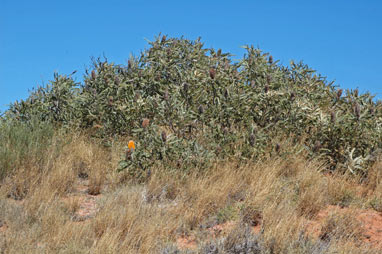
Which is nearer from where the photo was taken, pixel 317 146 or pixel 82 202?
pixel 82 202

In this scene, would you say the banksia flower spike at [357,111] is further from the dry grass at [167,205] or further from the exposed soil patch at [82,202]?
the exposed soil patch at [82,202]

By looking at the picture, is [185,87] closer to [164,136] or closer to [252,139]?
[164,136]

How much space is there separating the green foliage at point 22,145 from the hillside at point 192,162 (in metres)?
0.02

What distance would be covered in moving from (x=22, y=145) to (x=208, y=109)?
3060mm

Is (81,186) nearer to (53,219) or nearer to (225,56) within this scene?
(53,219)

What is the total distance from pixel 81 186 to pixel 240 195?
2.45 meters

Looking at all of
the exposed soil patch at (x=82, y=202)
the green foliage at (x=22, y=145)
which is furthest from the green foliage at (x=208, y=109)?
the green foliage at (x=22, y=145)

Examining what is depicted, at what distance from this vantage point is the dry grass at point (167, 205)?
4605 mm

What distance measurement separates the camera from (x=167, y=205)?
579 cm

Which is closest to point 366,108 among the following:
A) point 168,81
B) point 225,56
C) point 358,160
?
point 358,160

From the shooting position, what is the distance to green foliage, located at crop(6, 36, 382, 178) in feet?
24.6

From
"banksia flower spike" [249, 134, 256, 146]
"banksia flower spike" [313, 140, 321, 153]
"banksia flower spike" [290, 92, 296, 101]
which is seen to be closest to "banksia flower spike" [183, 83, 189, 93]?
"banksia flower spike" [249, 134, 256, 146]

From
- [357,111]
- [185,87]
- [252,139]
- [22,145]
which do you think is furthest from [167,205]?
[357,111]

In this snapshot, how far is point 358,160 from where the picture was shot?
303 inches
